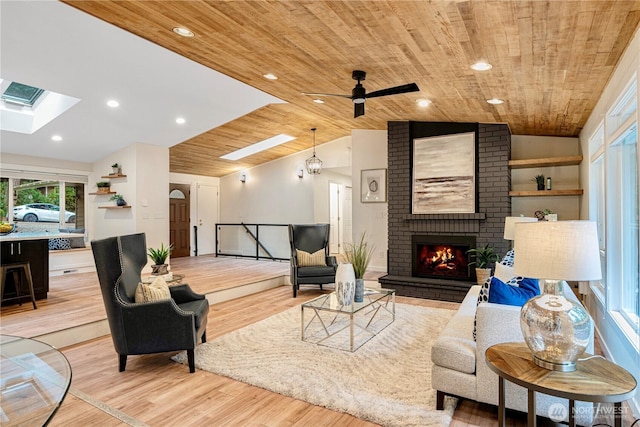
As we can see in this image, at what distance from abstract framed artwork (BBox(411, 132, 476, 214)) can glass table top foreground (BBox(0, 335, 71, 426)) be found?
5185mm

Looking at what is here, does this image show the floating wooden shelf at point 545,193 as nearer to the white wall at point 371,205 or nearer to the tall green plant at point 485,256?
the tall green plant at point 485,256

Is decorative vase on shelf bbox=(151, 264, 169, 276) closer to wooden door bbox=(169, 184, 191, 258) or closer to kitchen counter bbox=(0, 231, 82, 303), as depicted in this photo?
kitchen counter bbox=(0, 231, 82, 303)

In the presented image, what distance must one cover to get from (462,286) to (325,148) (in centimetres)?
469

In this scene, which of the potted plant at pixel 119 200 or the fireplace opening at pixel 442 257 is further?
the potted plant at pixel 119 200

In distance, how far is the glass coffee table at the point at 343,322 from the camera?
3.55 m

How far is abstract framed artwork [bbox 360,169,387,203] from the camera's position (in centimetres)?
709

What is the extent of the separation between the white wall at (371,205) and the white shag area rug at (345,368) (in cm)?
298

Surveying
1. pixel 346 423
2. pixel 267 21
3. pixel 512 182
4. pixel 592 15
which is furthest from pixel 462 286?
pixel 267 21

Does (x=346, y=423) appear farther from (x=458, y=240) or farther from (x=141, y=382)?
(x=458, y=240)

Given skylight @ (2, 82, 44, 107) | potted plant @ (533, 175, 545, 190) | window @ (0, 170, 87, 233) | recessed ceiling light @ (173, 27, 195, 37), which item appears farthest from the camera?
window @ (0, 170, 87, 233)

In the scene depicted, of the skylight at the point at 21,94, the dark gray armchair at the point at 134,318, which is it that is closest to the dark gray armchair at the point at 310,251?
the dark gray armchair at the point at 134,318

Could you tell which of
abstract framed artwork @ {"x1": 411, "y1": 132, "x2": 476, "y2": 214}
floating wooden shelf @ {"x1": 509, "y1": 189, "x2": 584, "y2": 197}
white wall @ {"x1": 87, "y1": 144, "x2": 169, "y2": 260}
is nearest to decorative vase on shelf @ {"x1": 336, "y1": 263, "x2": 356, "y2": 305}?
abstract framed artwork @ {"x1": 411, "y1": 132, "x2": 476, "y2": 214}

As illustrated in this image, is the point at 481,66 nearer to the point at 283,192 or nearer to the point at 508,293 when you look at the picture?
the point at 508,293

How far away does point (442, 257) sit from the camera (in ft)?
19.7
